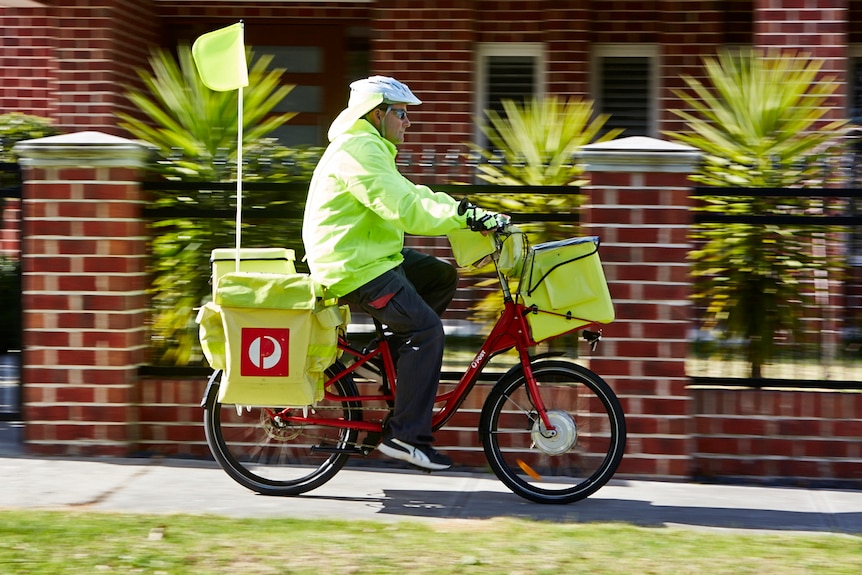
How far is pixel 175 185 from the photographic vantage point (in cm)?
679

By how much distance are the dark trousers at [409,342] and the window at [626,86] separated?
21.7 feet

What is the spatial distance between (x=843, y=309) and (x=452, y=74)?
5631 millimetres

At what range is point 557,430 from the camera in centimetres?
601

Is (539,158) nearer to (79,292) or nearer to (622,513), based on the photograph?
(622,513)

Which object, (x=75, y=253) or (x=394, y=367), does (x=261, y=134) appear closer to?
(x=75, y=253)

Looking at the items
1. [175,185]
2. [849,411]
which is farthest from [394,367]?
[849,411]

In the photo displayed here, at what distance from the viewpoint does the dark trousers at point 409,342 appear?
580 centimetres

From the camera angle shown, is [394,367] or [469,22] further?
[469,22]

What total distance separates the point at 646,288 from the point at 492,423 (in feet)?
3.75

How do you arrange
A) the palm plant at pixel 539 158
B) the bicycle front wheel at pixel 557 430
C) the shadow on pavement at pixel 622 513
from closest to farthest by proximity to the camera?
the shadow on pavement at pixel 622 513 < the bicycle front wheel at pixel 557 430 < the palm plant at pixel 539 158

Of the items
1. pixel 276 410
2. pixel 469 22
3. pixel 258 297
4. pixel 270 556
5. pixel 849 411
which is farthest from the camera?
pixel 469 22

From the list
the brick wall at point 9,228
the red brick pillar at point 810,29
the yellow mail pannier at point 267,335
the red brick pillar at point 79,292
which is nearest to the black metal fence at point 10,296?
the brick wall at point 9,228

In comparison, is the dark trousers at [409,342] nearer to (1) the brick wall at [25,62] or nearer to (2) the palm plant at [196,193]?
(2) the palm plant at [196,193]

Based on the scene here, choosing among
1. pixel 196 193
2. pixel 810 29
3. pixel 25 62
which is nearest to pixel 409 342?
pixel 196 193
